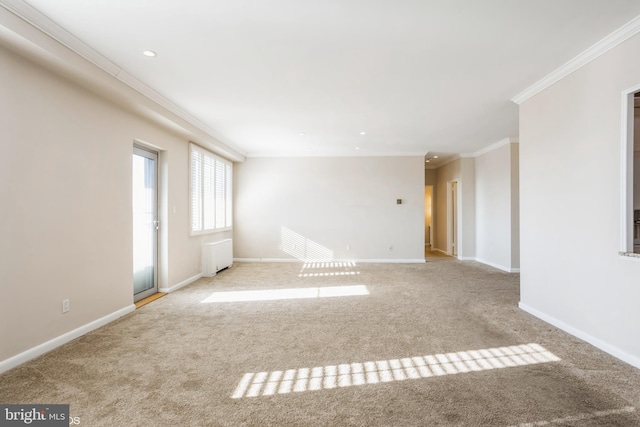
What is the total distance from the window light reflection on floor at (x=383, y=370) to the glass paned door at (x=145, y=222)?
2798 mm

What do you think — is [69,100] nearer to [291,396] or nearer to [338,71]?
[338,71]

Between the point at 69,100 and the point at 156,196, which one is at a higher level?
the point at 69,100

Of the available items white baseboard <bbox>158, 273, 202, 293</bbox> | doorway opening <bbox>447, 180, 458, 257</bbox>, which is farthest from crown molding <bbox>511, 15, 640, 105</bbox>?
white baseboard <bbox>158, 273, 202, 293</bbox>

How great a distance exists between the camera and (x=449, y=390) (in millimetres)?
2059

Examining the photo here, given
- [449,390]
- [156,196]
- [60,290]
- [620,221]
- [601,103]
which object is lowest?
[449,390]

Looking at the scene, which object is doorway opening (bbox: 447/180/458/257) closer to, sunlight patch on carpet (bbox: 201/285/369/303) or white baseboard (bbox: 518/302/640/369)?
sunlight patch on carpet (bbox: 201/285/369/303)

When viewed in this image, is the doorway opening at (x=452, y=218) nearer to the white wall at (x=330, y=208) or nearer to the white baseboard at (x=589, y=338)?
the white wall at (x=330, y=208)

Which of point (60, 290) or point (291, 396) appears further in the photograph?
→ point (60, 290)

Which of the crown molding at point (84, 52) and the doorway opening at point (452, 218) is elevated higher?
the crown molding at point (84, 52)

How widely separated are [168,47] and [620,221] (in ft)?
13.4

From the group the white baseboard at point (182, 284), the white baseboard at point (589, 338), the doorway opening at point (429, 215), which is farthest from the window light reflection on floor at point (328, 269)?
the doorway opening at point (429, 215)

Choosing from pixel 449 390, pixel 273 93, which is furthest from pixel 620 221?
pixel 273 93

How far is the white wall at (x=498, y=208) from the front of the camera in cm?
620

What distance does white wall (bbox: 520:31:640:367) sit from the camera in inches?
99.0
